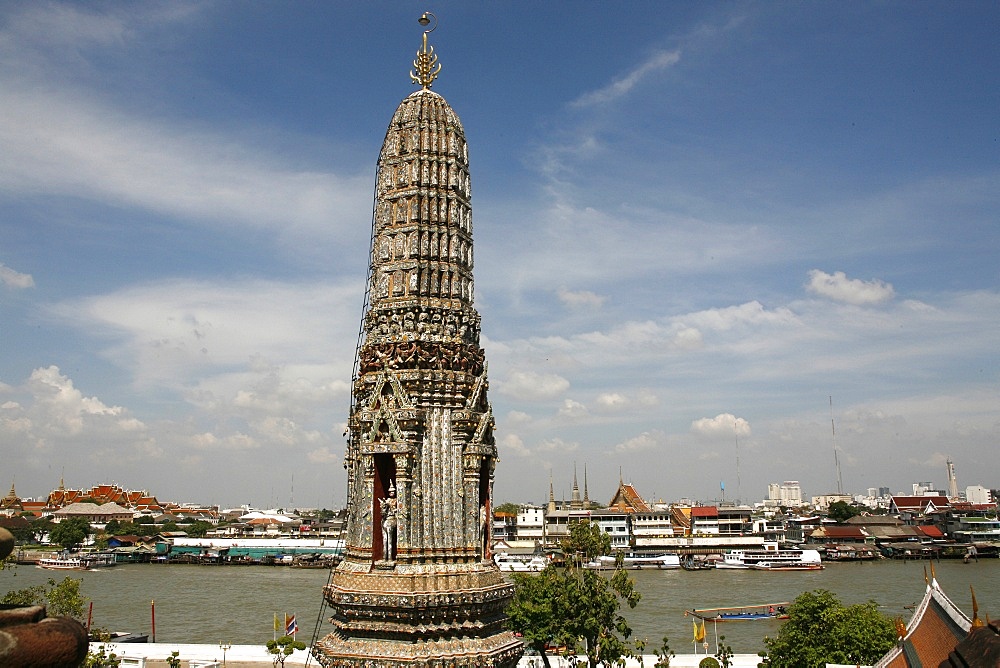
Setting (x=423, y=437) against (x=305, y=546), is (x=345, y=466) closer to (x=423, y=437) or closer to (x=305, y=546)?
(x=423, y=437)

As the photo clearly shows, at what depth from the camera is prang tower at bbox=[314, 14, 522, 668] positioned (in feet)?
44.1

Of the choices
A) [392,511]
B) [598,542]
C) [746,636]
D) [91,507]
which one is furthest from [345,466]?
[91,507]

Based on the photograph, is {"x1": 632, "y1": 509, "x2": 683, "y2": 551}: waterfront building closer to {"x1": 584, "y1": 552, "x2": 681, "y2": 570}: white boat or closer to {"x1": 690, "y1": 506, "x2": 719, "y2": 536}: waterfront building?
{"x1": 690, "y1": 506, "x2": 719, "y2": 536}: waterfront building

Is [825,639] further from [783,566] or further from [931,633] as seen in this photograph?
[783,566]

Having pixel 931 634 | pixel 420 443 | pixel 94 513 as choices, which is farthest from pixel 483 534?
pixel 94 513

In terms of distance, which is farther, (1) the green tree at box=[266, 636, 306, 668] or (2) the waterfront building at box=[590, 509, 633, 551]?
(2) the waterfront building at box=[590, 509, 633, 551]

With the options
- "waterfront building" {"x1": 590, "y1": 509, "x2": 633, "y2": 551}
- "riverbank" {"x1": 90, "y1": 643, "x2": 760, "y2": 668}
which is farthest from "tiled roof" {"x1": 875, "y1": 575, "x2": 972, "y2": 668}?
"waterfront building" {"x1": 590, "y1": 509, "x2": 633, "y2": 551}

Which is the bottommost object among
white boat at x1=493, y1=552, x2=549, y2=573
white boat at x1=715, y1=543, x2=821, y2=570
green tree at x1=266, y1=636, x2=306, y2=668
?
white boat at x1=715, y1=543, x2=821, y2=570

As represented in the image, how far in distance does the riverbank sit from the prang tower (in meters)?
17.6

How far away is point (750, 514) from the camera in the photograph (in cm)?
11100

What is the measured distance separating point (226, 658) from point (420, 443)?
23.0m

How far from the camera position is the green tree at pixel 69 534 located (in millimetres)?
108375

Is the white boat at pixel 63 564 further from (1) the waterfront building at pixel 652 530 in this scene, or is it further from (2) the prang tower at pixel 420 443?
(2) the prang tower at pixel 420 443

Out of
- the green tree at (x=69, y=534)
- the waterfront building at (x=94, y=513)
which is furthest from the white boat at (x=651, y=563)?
the waterfront building at (x=94, y=513)
